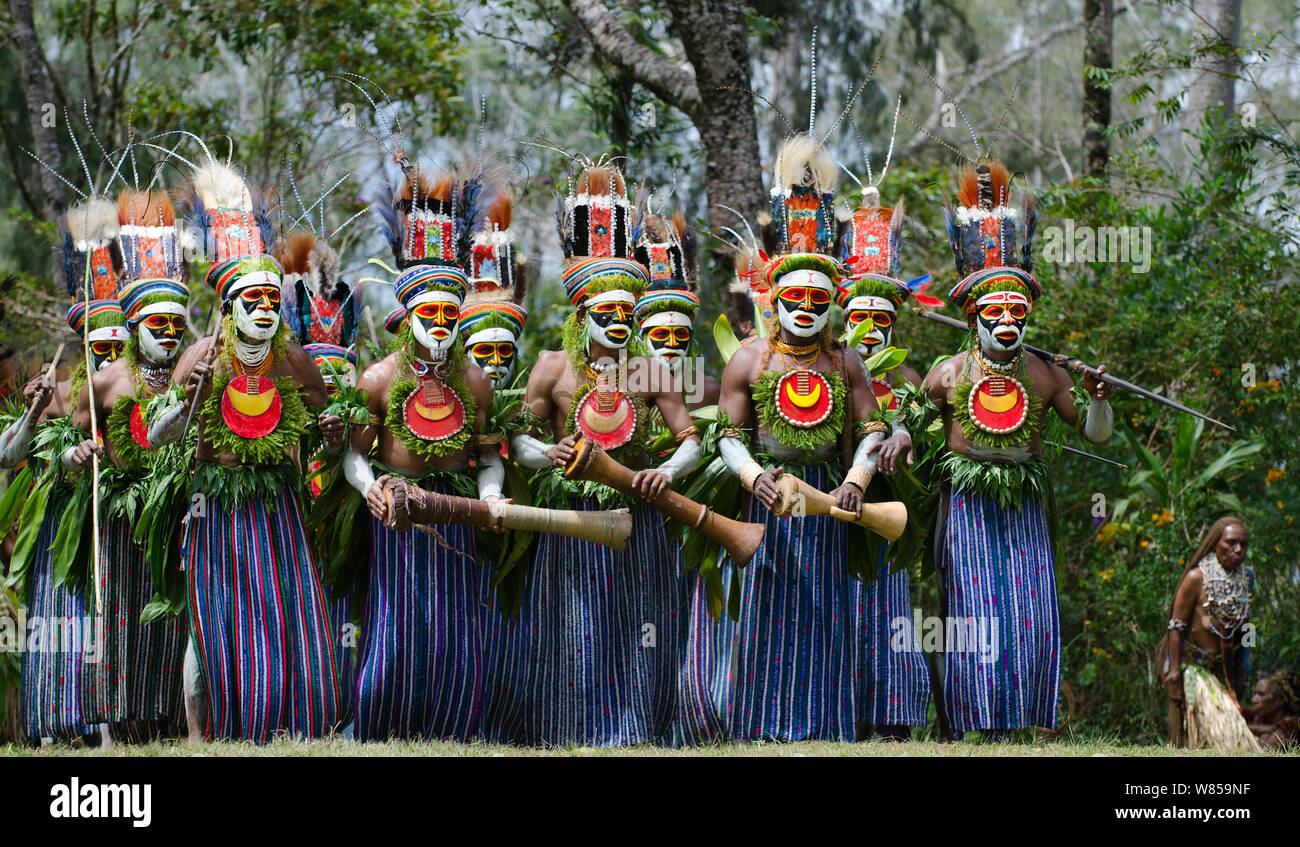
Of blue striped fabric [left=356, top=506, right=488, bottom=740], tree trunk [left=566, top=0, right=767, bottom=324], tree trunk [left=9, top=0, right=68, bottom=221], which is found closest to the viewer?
blue striped fabric [left=356, top=506, right=488, bottom=740]

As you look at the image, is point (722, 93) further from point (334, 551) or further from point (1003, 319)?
point (334, 551)

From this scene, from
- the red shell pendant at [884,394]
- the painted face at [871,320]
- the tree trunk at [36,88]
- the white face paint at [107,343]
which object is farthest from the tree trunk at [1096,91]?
the tree trunk at [36,88]

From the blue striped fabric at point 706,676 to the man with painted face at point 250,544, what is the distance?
143 centimetres

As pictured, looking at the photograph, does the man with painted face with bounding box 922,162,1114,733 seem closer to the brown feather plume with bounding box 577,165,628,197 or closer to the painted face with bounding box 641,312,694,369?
the painted face with bounding box 641,312,694,369

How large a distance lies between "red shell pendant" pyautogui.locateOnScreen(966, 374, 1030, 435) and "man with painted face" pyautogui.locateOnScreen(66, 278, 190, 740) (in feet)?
11.4

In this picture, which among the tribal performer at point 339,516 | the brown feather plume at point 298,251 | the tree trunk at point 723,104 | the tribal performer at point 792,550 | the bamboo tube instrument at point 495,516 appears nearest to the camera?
the bamboo tube instrument at point 495,516

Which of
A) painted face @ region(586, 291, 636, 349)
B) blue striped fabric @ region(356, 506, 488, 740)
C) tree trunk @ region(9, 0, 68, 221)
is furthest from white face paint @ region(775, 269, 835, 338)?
tree trunk @ region(9, 0, 68, 221)

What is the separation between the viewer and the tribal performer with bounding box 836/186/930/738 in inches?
248

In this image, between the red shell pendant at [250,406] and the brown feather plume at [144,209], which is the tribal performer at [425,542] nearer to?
the red shell pendant at [250,406]

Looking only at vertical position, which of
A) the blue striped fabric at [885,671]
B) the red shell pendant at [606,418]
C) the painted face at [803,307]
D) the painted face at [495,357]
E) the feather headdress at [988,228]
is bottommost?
the blue striped fabric at [885,671]

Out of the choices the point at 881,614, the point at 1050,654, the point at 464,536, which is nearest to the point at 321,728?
the point at 464,536

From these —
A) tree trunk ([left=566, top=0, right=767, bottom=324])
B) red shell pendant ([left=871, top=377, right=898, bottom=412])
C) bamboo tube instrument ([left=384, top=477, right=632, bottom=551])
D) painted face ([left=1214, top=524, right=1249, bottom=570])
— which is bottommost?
painted face ([left=1214, top=524, right=1249, bottom=570])

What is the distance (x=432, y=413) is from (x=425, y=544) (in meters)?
0.54

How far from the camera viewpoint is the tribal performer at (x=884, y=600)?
20.7 feet
